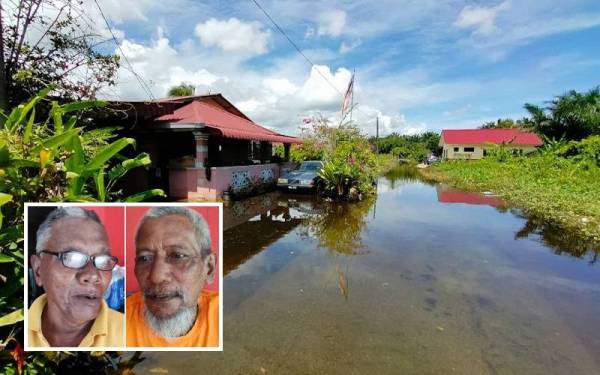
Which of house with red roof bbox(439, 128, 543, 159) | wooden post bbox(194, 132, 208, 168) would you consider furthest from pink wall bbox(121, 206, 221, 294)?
house with red roof bbox(439, 128, 543, 159)

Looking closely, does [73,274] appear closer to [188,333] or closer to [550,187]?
[188,333]

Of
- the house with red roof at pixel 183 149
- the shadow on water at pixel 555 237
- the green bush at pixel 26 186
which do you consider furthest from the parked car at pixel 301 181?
the green bush at pixel 26 186

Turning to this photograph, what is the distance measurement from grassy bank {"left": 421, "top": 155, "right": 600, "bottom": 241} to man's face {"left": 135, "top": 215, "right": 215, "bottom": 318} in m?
9.59

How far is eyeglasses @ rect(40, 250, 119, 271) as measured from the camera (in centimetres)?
147

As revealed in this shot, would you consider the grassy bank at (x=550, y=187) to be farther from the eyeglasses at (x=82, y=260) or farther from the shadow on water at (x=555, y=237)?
the eyeglasses at (x=82, y=260)

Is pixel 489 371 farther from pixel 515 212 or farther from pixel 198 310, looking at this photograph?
pixel 515 212

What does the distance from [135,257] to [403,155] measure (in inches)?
2416

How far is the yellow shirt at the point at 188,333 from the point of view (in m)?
1.48

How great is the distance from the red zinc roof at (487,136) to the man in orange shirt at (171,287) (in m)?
52.3

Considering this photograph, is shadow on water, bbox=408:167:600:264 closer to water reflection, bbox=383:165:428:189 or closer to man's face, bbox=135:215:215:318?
man's face, bbox=135:215:215:318

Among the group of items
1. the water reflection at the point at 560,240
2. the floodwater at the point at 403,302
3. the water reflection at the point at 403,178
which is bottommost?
the floodwater at the point at 403,302

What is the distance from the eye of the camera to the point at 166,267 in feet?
4.86

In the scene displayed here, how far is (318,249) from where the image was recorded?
705 cm

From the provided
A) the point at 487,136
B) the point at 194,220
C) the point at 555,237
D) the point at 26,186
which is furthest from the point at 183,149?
the point at 487,136
